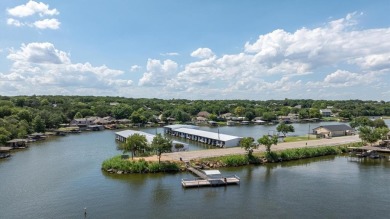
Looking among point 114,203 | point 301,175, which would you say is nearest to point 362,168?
point 301,175

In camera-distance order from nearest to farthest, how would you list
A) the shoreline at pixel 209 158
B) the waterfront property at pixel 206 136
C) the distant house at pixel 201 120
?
the shoreline at pixel 209 158 → the waterfront property at pixel 206 136 → the distant house at pixel 201 120

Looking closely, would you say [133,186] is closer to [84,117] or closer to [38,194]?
[38,194]

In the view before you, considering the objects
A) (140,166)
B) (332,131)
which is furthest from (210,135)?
(140,166)

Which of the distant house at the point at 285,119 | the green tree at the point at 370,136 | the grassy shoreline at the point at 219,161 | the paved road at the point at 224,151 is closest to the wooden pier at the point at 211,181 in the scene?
the grassy shoreline at the point at 219,161

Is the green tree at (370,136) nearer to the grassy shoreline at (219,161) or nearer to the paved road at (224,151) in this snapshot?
the paved road at (224,151)

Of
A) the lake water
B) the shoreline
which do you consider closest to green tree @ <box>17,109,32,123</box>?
the lake water

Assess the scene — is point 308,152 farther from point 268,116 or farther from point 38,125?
point 268,116
